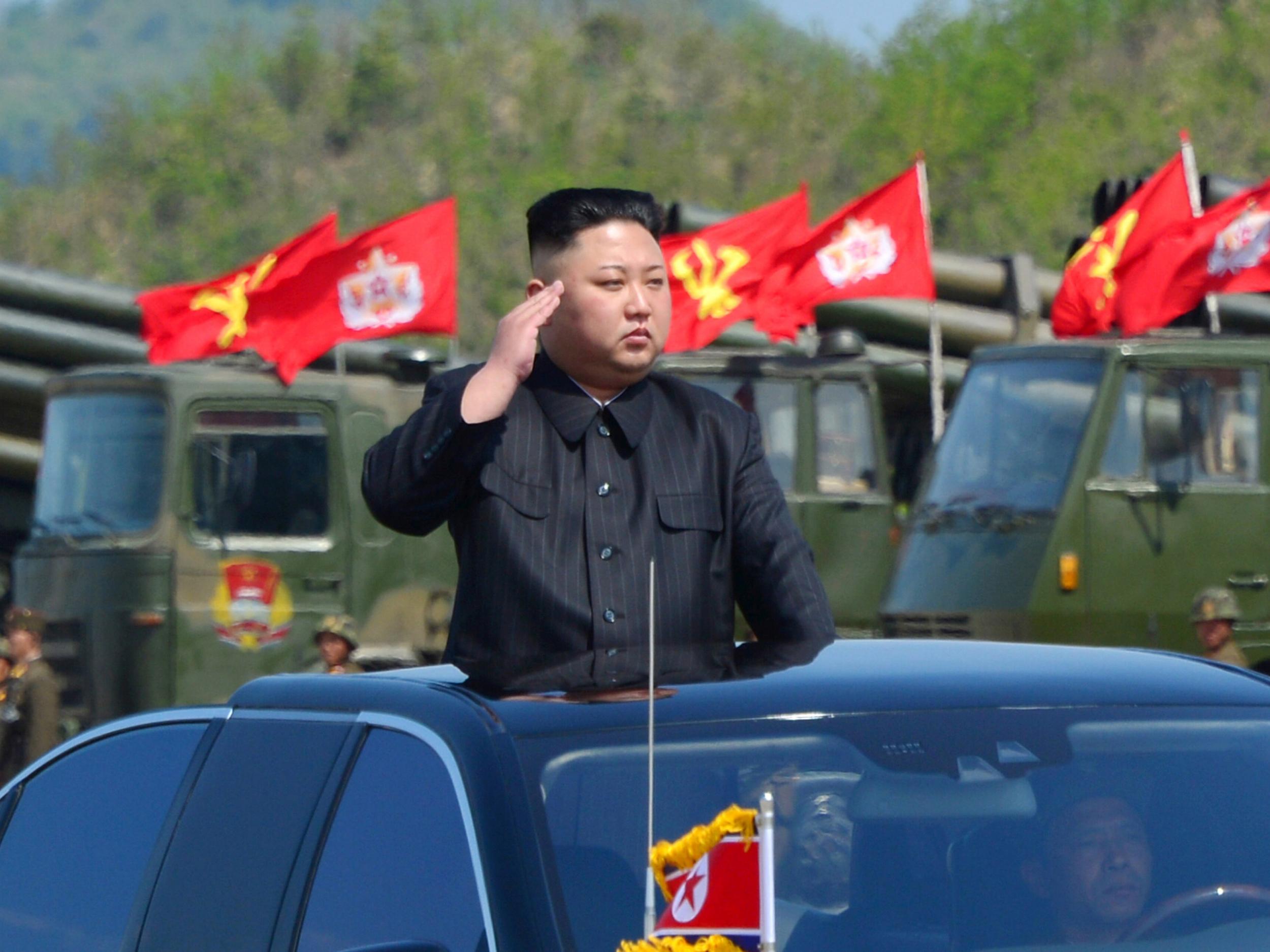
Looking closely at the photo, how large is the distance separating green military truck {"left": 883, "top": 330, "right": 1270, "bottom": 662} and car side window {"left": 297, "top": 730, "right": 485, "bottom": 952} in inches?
332

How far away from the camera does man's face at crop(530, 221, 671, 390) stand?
12.5 ft

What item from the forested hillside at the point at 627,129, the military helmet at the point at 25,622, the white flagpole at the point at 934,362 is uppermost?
the forested hillside at the point at 627,129

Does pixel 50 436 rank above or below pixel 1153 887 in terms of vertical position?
above

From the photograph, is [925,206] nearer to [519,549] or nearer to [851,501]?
[851,501]

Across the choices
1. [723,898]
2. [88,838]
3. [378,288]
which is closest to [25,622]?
[378,288]

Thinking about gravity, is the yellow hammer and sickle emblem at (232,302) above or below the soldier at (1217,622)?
above

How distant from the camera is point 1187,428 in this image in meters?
11.5

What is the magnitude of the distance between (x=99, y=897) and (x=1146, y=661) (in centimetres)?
181

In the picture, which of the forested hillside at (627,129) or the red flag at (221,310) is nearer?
the red flag at (221,310)

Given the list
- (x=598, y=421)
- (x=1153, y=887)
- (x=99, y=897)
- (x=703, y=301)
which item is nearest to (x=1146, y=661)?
(x=1153, y=887)

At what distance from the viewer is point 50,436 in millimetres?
14047

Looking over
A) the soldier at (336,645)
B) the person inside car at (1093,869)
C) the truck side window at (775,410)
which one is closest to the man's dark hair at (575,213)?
the person inside car at (1093,869)

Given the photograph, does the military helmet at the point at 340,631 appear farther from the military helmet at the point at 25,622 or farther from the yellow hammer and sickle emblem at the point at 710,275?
the yellow hammer and sickle emblem at the point at 710,275

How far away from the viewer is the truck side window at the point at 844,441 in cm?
1420
